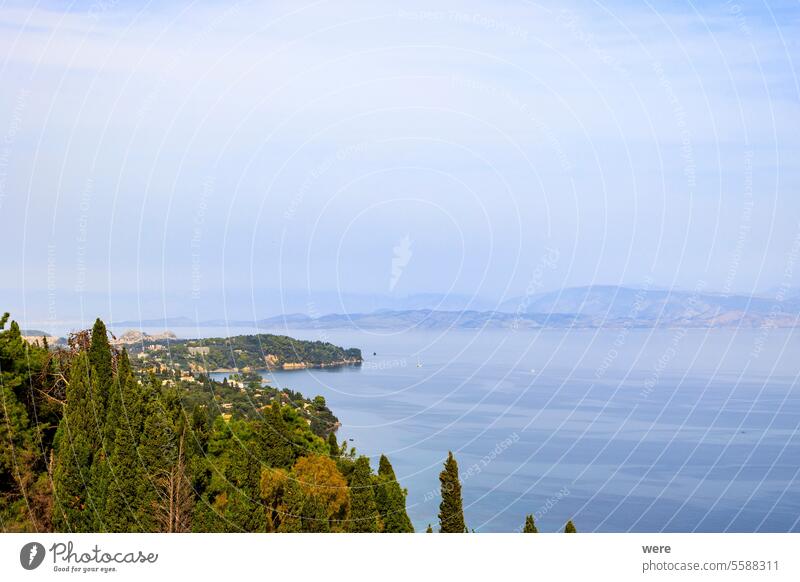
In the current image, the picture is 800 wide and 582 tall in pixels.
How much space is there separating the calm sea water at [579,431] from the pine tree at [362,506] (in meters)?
18.0

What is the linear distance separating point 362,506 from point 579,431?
43037 mm

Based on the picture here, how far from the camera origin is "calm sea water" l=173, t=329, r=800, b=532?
47188mm

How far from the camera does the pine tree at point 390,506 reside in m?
24.9

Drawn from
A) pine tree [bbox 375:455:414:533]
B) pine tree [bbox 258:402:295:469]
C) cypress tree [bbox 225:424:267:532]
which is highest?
pine tree [bbox 258:402:295:469]

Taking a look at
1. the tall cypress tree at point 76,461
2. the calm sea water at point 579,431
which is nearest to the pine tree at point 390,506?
the tall cypress tree at point 76,461

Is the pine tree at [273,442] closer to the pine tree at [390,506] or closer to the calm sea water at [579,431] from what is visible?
the pine tree at [390,506]

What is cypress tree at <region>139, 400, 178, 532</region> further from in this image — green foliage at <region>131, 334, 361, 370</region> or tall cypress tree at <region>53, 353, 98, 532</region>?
green foliage at <region>131, 334, 361, 370</region>

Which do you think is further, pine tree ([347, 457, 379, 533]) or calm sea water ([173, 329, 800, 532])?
calm sea water ([173, 329, 800, 532])

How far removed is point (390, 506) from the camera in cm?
2548

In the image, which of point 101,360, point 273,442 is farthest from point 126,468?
point 273,442

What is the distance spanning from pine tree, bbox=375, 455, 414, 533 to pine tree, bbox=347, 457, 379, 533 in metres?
1.02

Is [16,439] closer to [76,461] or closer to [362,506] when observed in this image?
[76,461]

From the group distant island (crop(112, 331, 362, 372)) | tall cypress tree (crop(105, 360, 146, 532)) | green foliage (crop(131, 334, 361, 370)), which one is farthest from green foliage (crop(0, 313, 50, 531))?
green foliage (crop(131, 334, 361, 370))

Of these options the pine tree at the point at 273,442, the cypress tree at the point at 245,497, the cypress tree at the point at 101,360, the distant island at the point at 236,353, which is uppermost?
the distant island at the point at 236,353
